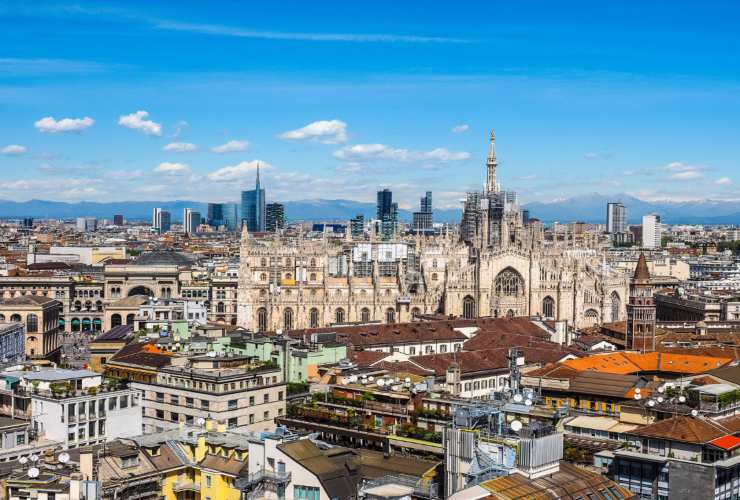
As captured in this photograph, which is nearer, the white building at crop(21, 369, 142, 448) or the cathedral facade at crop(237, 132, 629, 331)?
the white building at crop(21, 369, 142, 448)

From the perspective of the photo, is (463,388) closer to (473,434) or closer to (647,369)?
(647,369)

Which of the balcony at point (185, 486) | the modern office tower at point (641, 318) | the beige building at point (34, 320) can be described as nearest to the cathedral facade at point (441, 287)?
the beige building at point (34, 320)

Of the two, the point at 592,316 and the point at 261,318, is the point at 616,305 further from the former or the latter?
the point at 261,318

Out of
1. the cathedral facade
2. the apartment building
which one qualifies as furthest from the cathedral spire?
the apartment building

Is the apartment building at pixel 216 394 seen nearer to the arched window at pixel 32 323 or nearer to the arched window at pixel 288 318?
the arched window at pixel 32 323

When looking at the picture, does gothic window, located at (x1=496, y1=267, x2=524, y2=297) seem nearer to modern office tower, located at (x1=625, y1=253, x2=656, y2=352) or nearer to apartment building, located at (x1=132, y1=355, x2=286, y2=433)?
modern office tower, located at (x1=625, y1=253, x2=656, y2=352)
